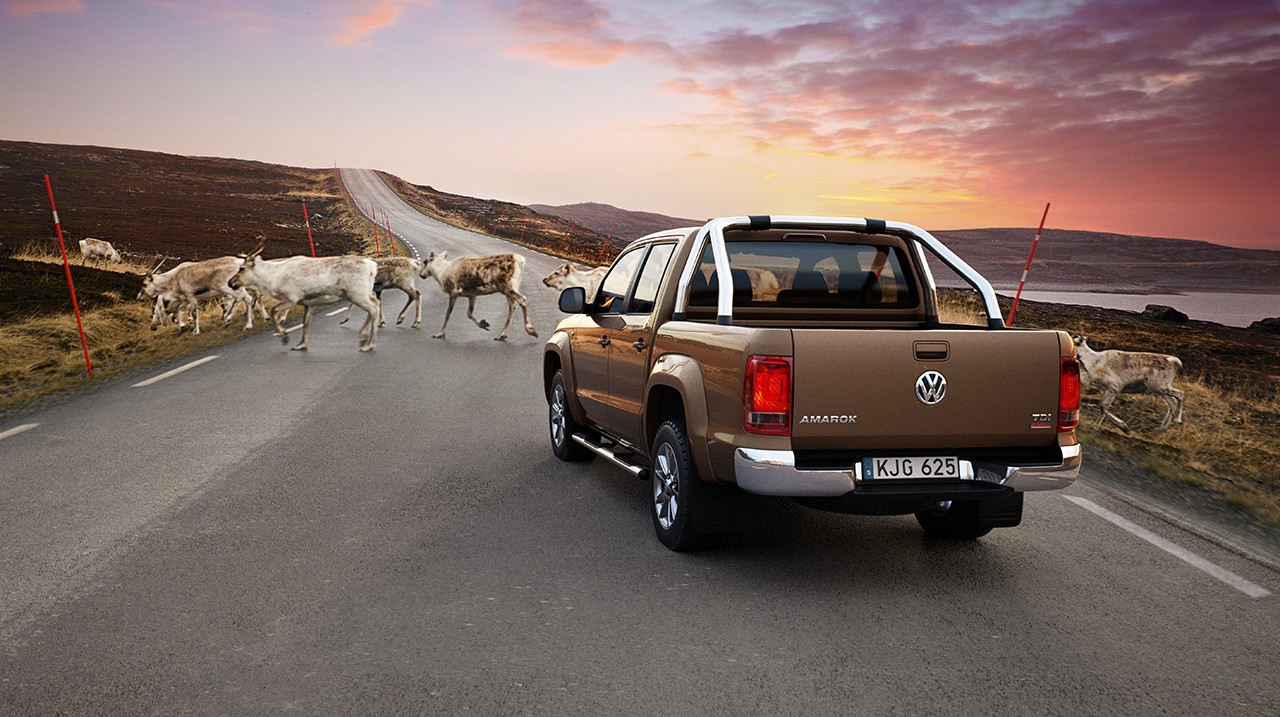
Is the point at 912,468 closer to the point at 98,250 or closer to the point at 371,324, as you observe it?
the point at 371,324

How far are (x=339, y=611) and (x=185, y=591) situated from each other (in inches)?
35.3

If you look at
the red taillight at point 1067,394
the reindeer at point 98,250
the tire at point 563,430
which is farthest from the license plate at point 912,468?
the reindeer at point 98,250

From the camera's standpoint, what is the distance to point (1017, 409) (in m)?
4.99

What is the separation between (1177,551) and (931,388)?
226 cm

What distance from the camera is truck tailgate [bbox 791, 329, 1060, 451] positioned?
472cm

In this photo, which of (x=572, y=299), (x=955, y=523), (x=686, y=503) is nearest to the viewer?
(x=686, y=503)

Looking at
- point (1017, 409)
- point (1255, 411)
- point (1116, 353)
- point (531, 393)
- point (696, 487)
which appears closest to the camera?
point (1017, 409)

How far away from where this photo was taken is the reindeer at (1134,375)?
491 inches

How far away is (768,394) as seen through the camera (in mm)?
4723

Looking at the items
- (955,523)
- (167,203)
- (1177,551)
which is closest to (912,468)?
(955,523)

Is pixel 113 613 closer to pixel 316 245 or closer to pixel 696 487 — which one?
pixel 696 487

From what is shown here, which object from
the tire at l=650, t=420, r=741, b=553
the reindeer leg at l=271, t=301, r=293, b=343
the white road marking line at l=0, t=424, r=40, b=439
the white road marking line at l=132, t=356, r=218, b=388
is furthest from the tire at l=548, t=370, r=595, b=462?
the reindeer leg at l=271, t=301, r=293, b=343

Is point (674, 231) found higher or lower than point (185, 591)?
higher

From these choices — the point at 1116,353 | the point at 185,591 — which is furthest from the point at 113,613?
the point at 1116,353
